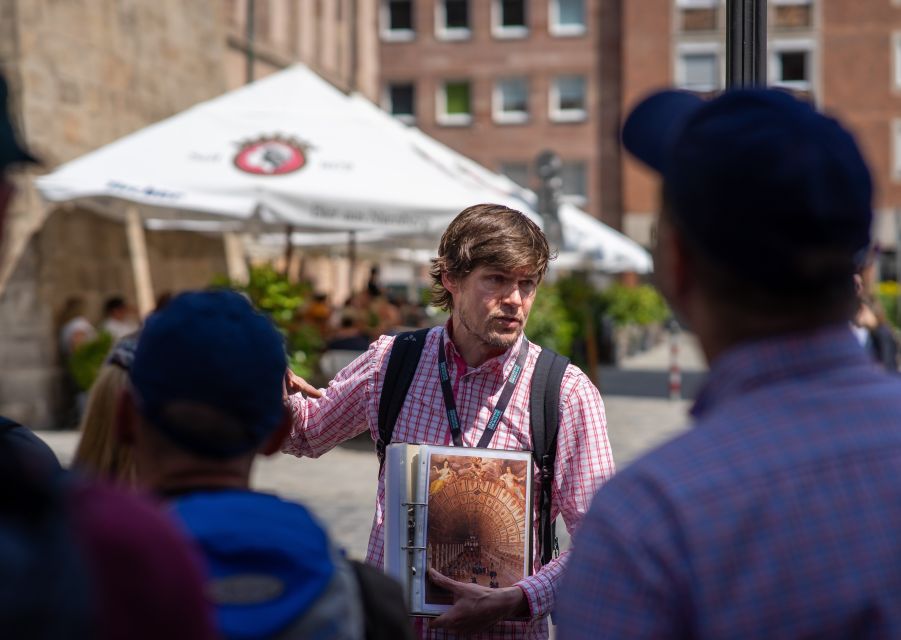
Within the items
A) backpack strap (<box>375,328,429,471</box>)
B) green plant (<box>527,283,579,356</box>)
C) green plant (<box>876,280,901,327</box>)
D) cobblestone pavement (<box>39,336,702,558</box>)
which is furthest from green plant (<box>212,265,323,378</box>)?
green plant (<box>876,280,901,327</box>)

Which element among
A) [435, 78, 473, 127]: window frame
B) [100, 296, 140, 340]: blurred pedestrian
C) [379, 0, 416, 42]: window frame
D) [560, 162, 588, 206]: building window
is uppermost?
[379, 0, 416, 42]: window frame

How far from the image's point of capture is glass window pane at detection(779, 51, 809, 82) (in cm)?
4919

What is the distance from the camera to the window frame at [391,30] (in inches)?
2036

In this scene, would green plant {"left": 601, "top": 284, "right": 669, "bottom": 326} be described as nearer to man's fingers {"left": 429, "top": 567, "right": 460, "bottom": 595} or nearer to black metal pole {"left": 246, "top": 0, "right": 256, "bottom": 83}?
black metal pole {"left": 246, "top": 0, "right": 256, "bottom": 83}

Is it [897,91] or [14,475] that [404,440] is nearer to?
[14,475]

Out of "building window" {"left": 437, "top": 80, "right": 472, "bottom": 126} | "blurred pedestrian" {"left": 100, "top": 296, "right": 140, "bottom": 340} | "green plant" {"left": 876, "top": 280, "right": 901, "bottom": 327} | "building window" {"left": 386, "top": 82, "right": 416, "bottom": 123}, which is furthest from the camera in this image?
"building window" {"left": 386, "top": 82, "right": 416, "bottom": 123}

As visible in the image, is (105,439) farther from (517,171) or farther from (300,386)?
(517,171)

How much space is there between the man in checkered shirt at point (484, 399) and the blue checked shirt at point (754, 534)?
5.15 ft

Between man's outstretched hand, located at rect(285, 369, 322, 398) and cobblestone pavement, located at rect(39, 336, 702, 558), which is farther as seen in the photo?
cobblestone pavement, located at rect(39, 336, 702, 558)

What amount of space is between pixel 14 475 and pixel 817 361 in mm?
914

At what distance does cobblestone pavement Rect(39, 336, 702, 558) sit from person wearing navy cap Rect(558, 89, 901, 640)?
582cm

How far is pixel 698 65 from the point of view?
4919 centimetres

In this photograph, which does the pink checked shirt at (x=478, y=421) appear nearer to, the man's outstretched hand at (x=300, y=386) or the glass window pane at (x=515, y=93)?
the man's outstretched hand at (x=300, y=386)

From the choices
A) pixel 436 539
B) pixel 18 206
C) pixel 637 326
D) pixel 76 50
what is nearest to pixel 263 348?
pixel 436 539
